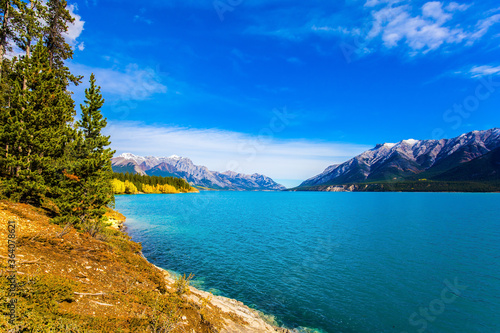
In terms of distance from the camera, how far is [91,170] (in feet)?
88.6

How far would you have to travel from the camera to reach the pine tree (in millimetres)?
26000

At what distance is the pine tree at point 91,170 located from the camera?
2600 centimetres

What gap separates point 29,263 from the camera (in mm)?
12656

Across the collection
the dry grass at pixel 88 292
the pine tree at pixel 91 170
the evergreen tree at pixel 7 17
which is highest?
the evergreen tree at pixel 7 17

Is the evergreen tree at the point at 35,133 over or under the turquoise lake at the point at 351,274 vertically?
over

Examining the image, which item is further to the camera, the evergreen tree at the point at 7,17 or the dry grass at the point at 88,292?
the evergreen tree at the point at 7,17

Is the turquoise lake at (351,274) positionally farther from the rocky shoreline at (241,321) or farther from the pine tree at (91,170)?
the pine tree at (91,170)

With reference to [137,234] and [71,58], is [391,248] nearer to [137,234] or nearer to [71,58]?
[137,234]

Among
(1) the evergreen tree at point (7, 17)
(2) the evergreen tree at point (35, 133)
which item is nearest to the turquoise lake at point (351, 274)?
(2) the evergreen tree at point (35, 133)

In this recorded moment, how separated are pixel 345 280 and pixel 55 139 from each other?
39340mm

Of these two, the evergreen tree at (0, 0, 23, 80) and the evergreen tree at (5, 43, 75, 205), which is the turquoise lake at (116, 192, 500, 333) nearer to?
the evergreen tree at (5, 43, 75, 205)

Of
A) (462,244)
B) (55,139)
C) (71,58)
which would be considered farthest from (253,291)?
(71,58)

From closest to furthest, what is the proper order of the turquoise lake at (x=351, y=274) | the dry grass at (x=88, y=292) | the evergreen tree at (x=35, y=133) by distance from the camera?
the dry grass at (x=88, y=292) < the turquoise lake at (x=351, y=274) < the evergreen tree at (x=35, y=133)

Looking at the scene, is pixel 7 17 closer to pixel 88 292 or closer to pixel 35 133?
pixel 35 133
